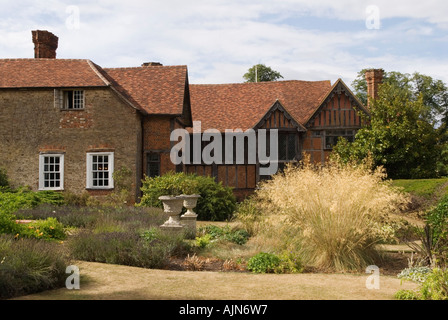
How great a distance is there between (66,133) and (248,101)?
35.2 ft

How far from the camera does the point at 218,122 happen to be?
26344 mm

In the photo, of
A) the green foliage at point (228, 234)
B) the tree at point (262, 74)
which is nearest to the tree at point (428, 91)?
the tree at point (262, 74)

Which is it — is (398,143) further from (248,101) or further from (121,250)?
(121,250)

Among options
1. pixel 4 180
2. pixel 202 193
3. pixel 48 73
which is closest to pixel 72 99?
pixel 48 73

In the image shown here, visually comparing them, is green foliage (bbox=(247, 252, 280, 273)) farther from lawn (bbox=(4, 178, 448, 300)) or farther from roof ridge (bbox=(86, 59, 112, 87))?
roof ridge (bbox=(86, 59, 112, 87))

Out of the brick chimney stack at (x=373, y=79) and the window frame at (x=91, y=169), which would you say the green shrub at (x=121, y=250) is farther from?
the brick chimney stack at (x=373, y=79)

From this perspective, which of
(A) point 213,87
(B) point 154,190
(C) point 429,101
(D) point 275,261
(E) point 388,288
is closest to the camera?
(E) point 388,288

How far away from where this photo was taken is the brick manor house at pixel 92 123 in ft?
71.3

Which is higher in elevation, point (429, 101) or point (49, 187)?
point (429, 101)

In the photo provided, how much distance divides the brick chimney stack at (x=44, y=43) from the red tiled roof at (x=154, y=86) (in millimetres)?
2971

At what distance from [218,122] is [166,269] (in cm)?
1810
